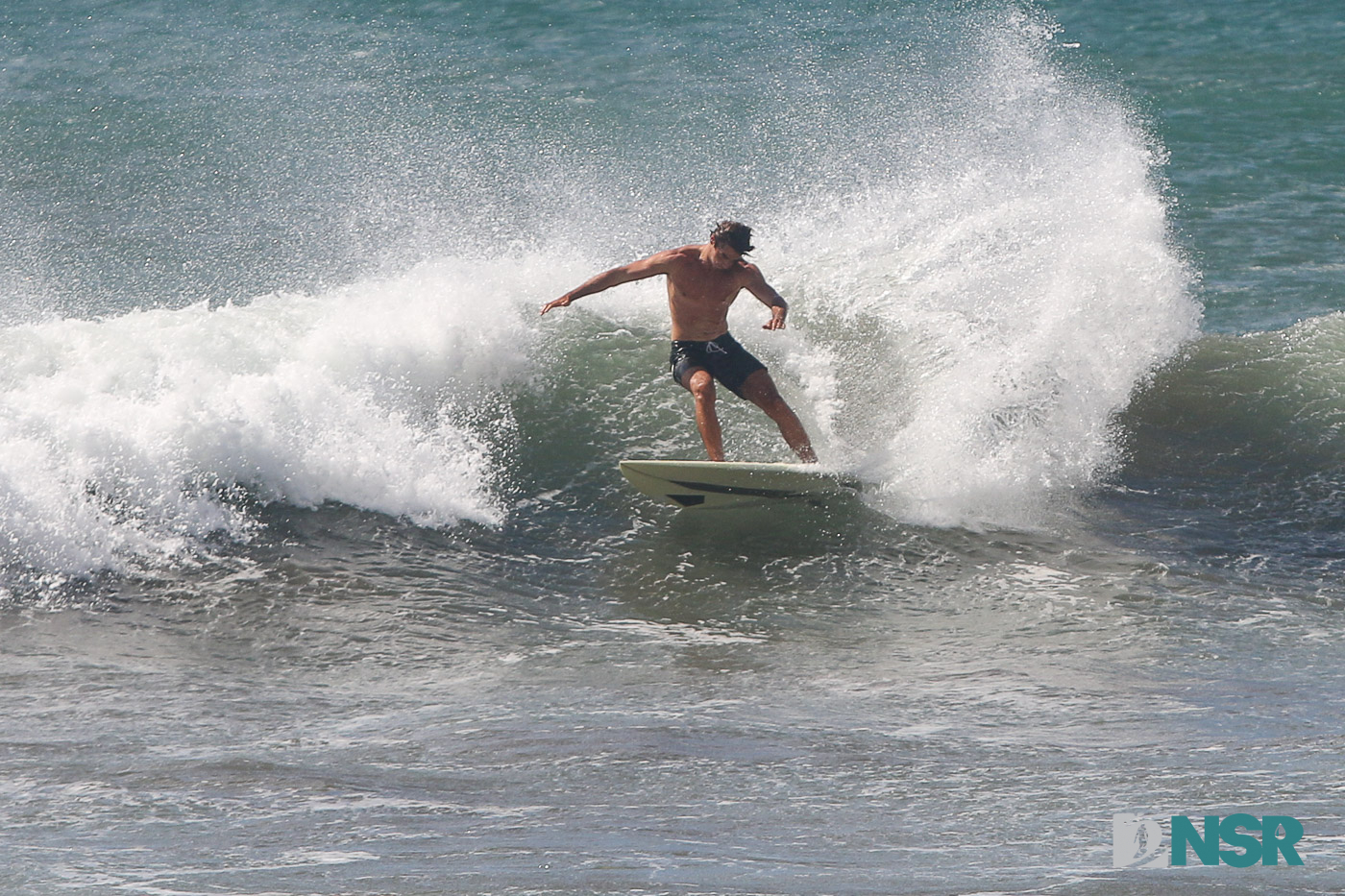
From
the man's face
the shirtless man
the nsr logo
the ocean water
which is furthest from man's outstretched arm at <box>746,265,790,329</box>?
the nsr logo

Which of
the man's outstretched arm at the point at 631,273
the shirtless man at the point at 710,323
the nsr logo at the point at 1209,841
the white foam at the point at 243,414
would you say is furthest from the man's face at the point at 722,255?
the nsr logo at the point at 1209,841

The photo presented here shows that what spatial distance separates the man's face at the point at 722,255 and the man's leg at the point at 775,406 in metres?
0.65

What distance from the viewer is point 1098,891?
11.8ft

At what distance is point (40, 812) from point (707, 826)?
7.08 ft

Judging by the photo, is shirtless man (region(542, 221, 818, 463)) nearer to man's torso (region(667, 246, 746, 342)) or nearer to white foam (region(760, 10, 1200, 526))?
man's torso (region(667, 246, 746, 342))

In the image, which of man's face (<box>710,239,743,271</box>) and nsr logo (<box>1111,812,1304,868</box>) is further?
man's face (<box>710,239,743,271</box>)

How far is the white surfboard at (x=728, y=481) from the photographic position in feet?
23.8

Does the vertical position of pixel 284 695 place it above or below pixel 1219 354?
below

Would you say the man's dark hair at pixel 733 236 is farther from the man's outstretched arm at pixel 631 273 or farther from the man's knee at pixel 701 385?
the man's knee at pixel 701 385

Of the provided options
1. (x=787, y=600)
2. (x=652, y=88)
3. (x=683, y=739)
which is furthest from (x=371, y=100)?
(x=683, y=739)

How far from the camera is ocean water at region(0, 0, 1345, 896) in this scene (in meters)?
4.25

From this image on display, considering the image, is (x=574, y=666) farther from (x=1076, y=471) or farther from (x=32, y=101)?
(x=32, y=101)

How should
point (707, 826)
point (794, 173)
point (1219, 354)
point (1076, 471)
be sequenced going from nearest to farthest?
point (707, 826)
point (1076, 471)
point (1219, 354)
point (794, 173)

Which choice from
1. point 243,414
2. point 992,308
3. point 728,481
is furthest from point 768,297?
point 243,414
